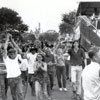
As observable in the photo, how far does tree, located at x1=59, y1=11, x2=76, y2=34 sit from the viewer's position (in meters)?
84.1

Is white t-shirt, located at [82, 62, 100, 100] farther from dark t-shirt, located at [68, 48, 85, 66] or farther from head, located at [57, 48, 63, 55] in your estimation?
head, located at [57, 48, 63, 55]

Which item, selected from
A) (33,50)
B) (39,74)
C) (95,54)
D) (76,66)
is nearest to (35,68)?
(39,74)

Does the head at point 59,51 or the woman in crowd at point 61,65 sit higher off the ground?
the head at point 59,51

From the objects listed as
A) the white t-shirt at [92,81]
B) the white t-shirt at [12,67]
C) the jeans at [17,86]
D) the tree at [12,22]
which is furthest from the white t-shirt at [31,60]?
the tree at [12,22]

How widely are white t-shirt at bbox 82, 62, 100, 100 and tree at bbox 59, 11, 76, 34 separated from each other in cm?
7712

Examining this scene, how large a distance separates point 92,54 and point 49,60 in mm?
7495

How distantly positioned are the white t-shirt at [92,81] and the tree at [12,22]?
86326mm

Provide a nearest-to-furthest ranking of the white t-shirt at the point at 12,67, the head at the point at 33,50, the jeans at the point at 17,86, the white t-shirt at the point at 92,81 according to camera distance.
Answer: the white t-shirt at the point at 92,81, the white t-shirt at the point at 12,67, the jeans at the point at 17,86, the head at the point at 33,50

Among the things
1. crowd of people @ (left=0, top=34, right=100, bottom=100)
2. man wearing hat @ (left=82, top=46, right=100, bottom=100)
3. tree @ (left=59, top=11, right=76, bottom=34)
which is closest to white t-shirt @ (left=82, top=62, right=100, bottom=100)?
man wearing hat @ (left=82, top=46, right=100, bottom=100)

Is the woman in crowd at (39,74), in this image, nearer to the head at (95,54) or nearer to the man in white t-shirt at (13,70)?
the man in white t-shirt at (13,70)

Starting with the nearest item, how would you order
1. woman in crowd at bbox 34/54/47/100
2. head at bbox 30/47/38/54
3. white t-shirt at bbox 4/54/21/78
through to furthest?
white t-shirt at bbox 4/54/21/78
woman in crowd at bbox 34/54/47/100
head at bbox 30/47/38/54

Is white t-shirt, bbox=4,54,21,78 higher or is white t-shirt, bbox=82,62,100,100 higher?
white t-shirt, bbox=82,62,100,100

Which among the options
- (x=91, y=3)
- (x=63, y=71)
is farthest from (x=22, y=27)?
(x=63, y=71)

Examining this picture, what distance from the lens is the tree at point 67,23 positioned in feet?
276
